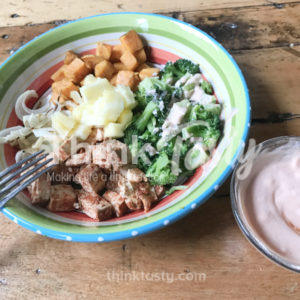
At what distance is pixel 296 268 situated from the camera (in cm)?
131

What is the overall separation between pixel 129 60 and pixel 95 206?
97cm

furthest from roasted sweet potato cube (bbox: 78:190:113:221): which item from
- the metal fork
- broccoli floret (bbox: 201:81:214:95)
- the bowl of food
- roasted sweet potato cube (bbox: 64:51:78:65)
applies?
roasted sweet potato cube (bbox: 64:51:78:65)

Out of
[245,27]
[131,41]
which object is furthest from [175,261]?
[245,27]

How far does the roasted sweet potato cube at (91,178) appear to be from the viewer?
1701 mm

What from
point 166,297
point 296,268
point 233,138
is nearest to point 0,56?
point 233,138

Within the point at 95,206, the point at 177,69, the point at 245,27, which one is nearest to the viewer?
the point at 95,206

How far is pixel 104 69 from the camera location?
2.09m

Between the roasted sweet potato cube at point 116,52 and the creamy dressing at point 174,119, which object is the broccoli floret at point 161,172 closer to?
the creamy dressing at point 174,119

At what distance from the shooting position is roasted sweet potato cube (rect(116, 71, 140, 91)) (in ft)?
6.67

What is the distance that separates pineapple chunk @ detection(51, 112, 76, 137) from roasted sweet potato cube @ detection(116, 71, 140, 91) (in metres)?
0.39

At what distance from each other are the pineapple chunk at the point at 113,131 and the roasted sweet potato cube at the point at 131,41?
1.72 feet

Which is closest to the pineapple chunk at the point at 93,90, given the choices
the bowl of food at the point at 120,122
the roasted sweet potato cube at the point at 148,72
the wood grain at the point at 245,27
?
the bowl of food at the point at 120,122

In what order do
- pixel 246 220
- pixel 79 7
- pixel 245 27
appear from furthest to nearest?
pixel 79 7 < pixel 245 27 < pixel 246 220

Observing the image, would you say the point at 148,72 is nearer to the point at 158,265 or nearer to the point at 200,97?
the point at 200,97
